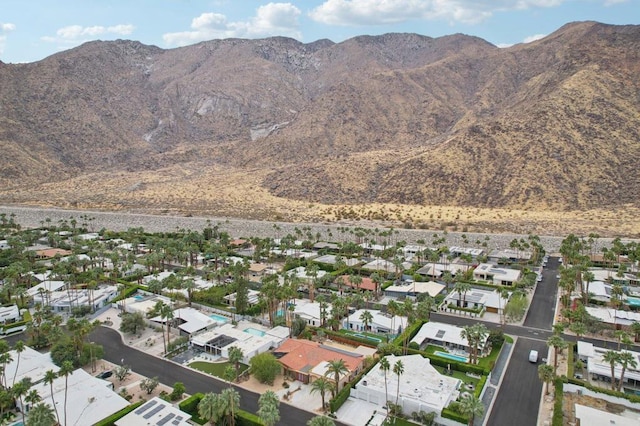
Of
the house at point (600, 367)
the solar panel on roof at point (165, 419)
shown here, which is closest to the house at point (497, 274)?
the house at point (600, 367)

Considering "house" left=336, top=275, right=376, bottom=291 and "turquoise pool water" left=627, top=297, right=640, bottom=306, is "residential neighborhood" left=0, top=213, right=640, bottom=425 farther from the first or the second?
"turquoise pool water" left=627, top=297, right=640, bottom=306

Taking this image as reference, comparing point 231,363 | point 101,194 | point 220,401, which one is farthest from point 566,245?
Answer: point 101,194

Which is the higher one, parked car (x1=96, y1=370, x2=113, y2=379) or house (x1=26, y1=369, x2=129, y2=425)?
house (x1=26, y1=369, x2=129, y2=425)

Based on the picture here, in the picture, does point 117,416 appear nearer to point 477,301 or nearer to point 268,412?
point 268,412

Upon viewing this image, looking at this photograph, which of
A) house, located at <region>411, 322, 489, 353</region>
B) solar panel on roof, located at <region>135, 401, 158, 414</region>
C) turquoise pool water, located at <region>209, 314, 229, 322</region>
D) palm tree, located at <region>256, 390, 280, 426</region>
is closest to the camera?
palm tree, located at <region>256, 390, 280, 426</region>

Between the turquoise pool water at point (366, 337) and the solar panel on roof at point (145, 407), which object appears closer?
the solar panel on roof at point (145, 407)

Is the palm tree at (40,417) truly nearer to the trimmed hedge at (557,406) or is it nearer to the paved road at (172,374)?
the paved road at (172,374)

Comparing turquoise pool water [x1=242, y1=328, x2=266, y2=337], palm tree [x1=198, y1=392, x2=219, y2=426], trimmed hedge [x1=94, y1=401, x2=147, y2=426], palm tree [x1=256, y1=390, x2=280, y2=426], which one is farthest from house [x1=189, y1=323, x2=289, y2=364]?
palm tree [x1=256, y1=390, x2=280, y2=426]
